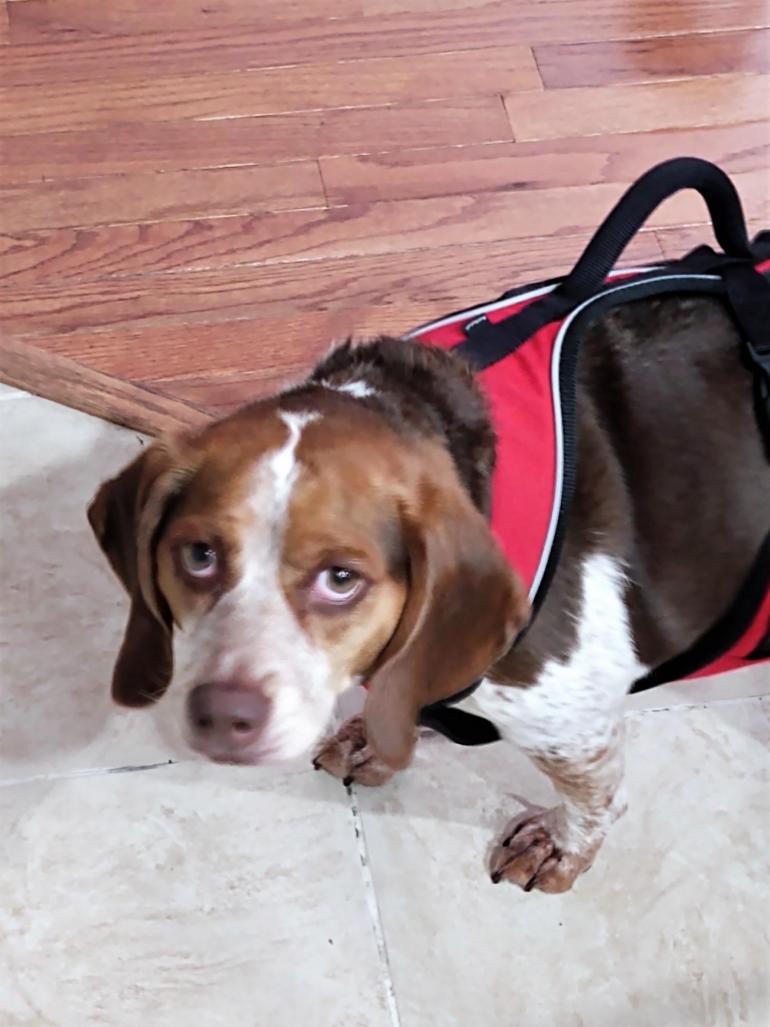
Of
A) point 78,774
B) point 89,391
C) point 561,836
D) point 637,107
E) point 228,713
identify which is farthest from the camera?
point 637,107

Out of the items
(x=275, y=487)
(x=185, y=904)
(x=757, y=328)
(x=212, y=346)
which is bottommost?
(x=185, y=904)

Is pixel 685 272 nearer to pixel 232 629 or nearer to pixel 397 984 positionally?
pixel 232 629

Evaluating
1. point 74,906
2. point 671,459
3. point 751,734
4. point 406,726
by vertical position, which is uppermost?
point 671,459

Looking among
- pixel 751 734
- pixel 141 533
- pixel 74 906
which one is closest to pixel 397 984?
pixel 74 906

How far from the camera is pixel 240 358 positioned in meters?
2.37

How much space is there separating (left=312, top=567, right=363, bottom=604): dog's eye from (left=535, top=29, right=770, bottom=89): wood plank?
Result: 188 centimetres

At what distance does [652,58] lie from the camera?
9.38 ft

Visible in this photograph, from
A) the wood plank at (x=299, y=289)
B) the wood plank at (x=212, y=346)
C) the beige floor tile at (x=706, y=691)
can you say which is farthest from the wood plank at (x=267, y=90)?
the beige floor tile at (x=706, y=691)

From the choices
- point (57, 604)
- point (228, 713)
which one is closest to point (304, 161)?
point (57, 604)

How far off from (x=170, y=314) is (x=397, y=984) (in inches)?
52.4

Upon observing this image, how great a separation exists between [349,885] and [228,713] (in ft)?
2.42

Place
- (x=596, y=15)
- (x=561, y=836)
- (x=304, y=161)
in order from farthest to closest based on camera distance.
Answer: (x=596, y=15)
(x=304, y=161)
(x=561, y=836)

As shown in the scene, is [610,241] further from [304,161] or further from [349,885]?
[304,161]

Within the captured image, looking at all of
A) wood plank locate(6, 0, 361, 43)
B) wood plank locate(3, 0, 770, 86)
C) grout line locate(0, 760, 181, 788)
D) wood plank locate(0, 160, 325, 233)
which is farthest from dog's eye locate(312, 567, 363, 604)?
wood plank locate(6, 0, 361, 43)
